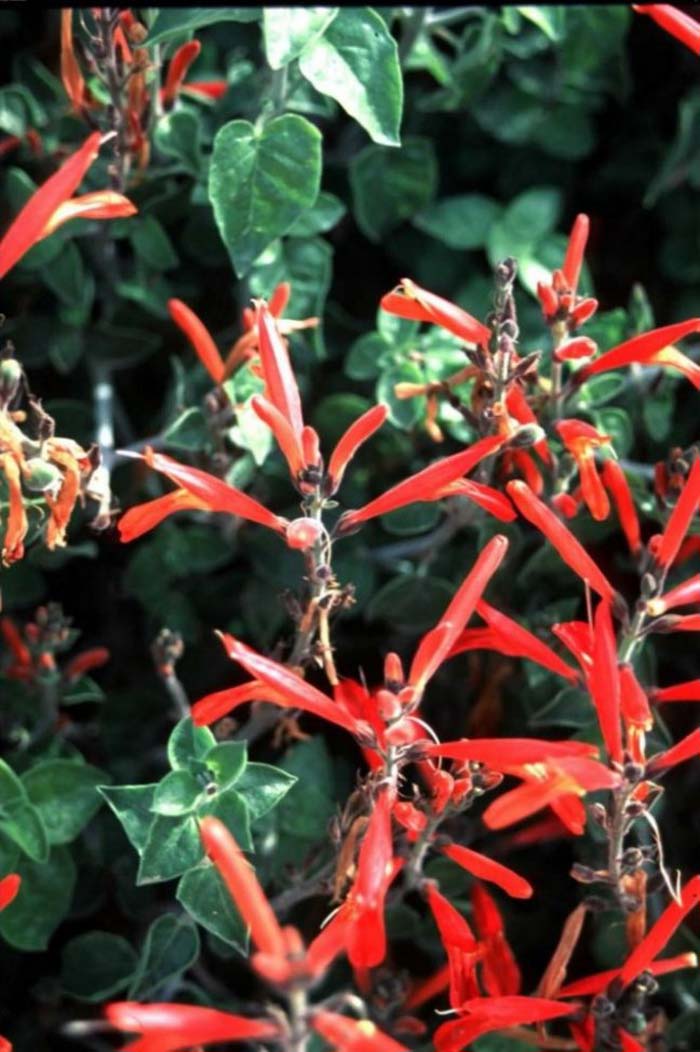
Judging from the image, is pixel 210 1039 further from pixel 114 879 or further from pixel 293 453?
pixel 114 879

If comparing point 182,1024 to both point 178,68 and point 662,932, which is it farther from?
point 178,68

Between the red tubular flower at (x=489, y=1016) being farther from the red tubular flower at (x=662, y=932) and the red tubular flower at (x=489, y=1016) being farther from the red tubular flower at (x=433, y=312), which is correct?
the red tubular flower at (x=433, y=312)

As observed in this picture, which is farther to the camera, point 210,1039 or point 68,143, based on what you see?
point 68,143

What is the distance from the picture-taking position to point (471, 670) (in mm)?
1901

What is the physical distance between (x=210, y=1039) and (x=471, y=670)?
83 cm

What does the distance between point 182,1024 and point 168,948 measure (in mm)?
430

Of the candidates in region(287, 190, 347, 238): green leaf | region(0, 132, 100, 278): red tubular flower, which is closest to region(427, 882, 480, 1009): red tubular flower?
region(0, 132, 100, 278): red tubular flower

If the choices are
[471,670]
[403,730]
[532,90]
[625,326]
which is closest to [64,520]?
[403,730]

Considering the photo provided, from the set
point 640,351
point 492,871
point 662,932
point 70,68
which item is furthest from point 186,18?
point 662,932

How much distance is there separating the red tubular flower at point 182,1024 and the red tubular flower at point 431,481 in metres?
0.47

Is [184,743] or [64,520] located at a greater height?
[64,520]

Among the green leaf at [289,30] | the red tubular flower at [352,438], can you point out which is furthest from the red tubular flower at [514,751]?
the green leaf at [289,30]

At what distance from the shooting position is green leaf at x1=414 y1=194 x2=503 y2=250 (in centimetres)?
209

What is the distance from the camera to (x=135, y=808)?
1428 mm
